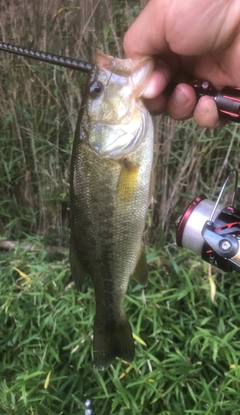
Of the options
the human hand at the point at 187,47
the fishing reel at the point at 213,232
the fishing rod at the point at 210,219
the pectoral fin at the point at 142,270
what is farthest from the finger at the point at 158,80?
the pectoral fin at the point at 142,270

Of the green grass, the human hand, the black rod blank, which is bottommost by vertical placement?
the green grass

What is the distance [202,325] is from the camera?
2342 millimetres

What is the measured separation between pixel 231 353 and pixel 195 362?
21cm

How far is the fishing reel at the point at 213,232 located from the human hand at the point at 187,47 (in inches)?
14.0

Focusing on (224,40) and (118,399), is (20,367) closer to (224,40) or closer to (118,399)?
(118,399)

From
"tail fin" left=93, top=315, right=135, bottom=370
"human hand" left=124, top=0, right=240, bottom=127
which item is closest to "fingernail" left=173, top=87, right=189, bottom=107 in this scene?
"human hand" left=124, top=0, right=240, bottom=127

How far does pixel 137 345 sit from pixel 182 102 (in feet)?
4.43

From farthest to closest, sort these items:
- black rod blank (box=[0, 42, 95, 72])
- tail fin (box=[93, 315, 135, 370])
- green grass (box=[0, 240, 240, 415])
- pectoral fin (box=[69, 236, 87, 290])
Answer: green grass (box=[0, 240, 240, 415]), tail fin (box=[93, 315, 135, 370]), pectoral fin (box=[69, 236, 87, 290]), black rod blank (box=[0, 42, 95, 72])

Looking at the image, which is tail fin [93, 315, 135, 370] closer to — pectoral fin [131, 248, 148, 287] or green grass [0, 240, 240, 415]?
pectoral fin [131, 248, 148, 287]

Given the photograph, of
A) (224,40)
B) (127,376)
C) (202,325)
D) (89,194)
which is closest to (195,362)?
(202,325)

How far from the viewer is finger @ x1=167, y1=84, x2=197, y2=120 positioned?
5.01ft

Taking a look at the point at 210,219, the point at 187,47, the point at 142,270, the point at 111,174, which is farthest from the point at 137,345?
the point at 187,47

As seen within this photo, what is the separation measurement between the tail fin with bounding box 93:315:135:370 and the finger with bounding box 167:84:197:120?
2.68 feet

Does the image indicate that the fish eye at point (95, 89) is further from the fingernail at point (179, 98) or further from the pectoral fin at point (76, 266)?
the pectoral fin at point (76, 266)
